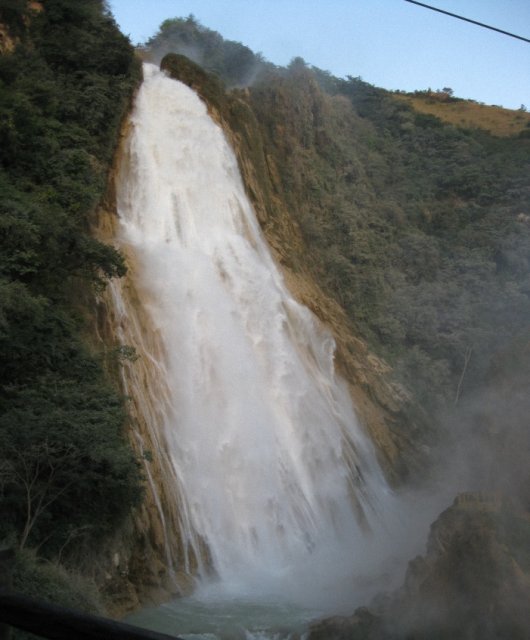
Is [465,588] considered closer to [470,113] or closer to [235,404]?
[235,404]

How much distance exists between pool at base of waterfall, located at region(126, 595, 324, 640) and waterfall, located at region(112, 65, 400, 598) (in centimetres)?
110

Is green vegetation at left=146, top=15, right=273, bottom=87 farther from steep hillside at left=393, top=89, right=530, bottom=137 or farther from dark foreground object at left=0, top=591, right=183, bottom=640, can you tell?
dark foreground object at left=0, top=591, right=183, bottom=640

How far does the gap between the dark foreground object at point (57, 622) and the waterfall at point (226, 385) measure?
13615 millimetres

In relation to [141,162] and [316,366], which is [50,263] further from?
[316,366]

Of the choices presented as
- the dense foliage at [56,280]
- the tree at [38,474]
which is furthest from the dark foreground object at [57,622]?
the tree at [38,474]

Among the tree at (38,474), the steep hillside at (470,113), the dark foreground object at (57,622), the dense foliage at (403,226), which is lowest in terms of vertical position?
the tree at (38,474)

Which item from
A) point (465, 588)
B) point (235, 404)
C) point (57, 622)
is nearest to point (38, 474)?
point (465, 588)

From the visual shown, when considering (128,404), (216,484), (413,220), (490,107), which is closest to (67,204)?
(128,404)

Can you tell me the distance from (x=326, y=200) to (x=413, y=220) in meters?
7.28

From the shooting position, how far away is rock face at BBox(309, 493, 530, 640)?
13.0 meters

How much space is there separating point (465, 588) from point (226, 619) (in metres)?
4.39

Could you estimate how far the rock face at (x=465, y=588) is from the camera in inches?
511

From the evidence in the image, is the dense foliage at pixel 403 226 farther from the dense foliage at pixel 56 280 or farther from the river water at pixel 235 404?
the dense foliage at pixel 56 280

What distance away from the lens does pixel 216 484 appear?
19.9 metres
